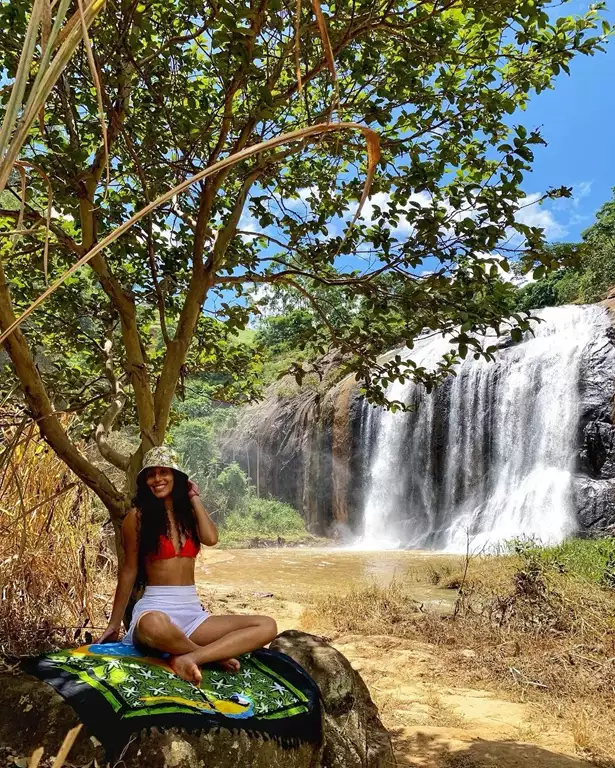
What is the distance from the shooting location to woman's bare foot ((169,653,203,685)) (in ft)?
9.78

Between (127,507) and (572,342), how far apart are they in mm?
18919

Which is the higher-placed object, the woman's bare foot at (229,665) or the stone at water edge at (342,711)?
the woman's bare foot at (229,665)

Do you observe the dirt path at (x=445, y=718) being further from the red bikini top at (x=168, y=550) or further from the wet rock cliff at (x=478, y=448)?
the wet rock cliff at (x=478, y=448)

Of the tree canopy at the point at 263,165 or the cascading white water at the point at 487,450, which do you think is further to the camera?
the cascading white water at the point at 487,450

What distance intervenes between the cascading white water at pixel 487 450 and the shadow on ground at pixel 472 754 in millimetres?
13954

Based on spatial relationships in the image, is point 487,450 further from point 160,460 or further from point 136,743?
point 136,743

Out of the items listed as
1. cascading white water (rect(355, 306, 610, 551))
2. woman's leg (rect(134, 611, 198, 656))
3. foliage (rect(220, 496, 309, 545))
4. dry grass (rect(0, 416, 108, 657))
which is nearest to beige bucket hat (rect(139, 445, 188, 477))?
woman's leg (rect(134, 611, 198, 656))

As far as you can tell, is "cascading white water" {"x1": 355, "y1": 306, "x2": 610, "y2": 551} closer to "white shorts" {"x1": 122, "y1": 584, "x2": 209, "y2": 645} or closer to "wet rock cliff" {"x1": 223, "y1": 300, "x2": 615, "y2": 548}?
"wet rock cliff" {"x1": 223, "y1": 300, "x2": 615, "y2": 548}

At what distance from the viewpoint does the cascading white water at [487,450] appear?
784 inches

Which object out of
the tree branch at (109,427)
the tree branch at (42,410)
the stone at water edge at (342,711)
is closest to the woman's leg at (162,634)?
the stone at water edge at (342,711)

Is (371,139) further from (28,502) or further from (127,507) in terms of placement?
(28,502)

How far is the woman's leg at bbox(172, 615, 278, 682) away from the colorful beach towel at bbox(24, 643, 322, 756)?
0.26ft

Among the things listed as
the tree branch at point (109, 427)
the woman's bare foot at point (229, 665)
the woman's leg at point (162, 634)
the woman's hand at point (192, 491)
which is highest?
the tree branch at point (109, 427)

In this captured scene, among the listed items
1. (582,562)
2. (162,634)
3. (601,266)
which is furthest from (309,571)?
(601,266)
